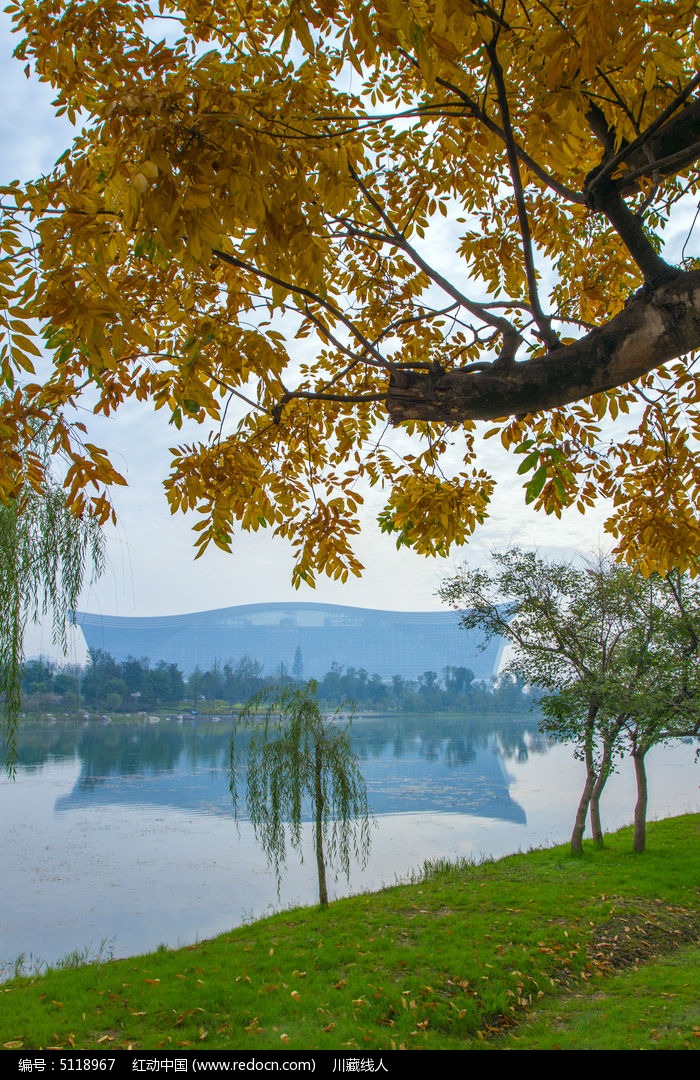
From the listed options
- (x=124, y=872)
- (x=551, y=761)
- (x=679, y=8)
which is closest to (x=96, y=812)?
(x=124, y=872)

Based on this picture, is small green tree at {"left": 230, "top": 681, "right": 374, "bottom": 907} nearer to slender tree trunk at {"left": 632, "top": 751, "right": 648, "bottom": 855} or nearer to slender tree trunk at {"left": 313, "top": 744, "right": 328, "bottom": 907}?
slender tree trunk at {"left": 313, "top": 744, "right": 328, "bottom": 907}

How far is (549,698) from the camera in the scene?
31.6 ft

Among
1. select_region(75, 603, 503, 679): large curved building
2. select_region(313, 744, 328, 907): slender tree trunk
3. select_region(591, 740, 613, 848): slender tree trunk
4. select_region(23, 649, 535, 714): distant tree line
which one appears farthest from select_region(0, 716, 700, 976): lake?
select_region(75, 603, 503, 679): large curved building

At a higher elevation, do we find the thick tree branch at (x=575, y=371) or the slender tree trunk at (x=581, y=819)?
the thick tree branch at (x=575, y=371)

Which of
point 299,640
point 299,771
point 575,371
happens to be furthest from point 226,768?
point 299,640

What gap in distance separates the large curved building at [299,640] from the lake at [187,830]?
4157 cm

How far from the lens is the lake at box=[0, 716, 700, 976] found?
359 inches

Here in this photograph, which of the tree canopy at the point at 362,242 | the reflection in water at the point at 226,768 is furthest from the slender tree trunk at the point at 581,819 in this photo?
the tree canopy at the point at 362,242

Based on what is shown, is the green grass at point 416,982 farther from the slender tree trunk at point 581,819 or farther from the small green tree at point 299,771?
the slender tree trunk at point 581,819

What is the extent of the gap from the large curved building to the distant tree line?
18.2 metres

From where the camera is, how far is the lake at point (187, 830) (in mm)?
9109

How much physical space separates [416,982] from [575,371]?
4.54m

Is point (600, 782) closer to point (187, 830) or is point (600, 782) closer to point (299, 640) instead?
point (187, 830)

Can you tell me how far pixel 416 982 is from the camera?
4.85m
